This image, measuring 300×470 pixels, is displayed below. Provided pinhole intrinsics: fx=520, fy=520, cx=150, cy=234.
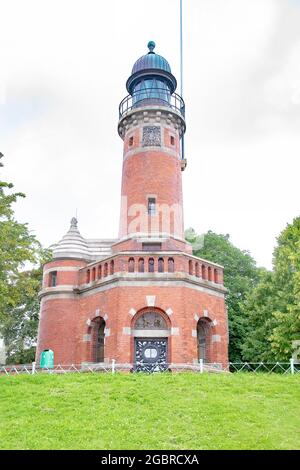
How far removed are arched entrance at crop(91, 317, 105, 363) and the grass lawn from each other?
23.8 feet

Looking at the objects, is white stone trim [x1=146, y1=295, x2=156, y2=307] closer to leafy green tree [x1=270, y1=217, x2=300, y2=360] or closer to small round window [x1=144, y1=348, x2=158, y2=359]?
small round window [x1=144, y1=348, x2=158, y2=359]

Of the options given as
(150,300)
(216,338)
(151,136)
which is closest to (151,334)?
(150,300)

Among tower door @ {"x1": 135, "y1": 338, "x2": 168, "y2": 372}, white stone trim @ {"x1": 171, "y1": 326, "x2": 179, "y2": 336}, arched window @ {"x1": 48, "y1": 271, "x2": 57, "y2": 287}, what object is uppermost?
arched window @ {"x1": 48, "y1": 271, "x2": 57, "y2": 287}

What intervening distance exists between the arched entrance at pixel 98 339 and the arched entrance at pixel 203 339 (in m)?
5.14

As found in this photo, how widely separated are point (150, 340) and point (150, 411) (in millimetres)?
10195

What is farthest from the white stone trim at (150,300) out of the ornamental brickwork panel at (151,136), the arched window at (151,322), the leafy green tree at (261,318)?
the ornamental brickwork panel at (151,136)

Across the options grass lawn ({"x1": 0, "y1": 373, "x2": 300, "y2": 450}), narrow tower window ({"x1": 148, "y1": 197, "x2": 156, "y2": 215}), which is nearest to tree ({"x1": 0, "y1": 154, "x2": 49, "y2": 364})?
grass lawn ({"x1": 0, "y1": 373, "x2": 300, "y2": 450})

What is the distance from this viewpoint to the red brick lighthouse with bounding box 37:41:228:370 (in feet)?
83.3

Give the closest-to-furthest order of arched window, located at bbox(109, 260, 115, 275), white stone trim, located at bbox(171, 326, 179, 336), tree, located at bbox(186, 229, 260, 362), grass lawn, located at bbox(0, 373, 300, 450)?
1. grass lawn, located at bbox(0, 373, 300, 450)
2. white stone trim, located at bbox(171, 326, 179, 336)
3. arched window, located at bbox(109, 260, 115, 275)
4. tree, located at bbox(186, 229, 260, 362)

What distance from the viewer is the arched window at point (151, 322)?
25.7 m

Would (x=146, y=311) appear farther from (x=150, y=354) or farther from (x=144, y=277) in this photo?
(x=150, y=354)

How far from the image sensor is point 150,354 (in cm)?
2523

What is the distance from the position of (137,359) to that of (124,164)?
1265 cm

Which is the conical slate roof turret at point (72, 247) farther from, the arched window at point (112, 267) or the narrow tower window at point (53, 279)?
the arched window at point (112, 267)
